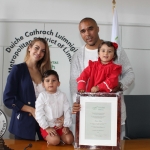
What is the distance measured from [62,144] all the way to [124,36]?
2.10 m

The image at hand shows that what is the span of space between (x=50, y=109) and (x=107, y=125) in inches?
19.9

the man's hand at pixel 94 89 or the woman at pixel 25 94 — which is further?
the woman at pixel 25 94

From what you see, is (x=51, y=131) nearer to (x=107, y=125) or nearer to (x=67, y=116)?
(x=67, y=116)

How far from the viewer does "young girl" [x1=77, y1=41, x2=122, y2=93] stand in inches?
86.1

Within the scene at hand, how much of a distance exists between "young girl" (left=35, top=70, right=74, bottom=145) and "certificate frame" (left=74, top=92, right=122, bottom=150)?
223 mm

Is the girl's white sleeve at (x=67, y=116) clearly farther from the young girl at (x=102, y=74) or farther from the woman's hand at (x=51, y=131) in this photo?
the young girl at (x=102, y=74)

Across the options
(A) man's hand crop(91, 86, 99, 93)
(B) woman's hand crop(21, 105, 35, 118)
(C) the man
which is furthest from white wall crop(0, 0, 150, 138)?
(A) man's hand crop(91, 86, 99, 93)

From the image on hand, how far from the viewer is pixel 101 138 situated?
2.10 meters

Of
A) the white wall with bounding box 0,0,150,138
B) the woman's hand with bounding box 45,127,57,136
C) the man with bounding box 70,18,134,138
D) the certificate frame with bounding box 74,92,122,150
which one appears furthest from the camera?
the white wall with bounding box 0,0,150,138

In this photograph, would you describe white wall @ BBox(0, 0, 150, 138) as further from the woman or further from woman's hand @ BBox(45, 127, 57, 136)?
woman's hand @ BBox(45, 127, 57, 136)

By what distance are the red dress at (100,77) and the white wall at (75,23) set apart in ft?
5.05

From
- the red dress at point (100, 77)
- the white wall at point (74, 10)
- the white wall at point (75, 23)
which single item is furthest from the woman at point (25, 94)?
the white wall at point (74, 10)

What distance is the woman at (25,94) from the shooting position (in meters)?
2.43

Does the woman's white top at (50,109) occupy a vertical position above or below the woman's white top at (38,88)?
below
